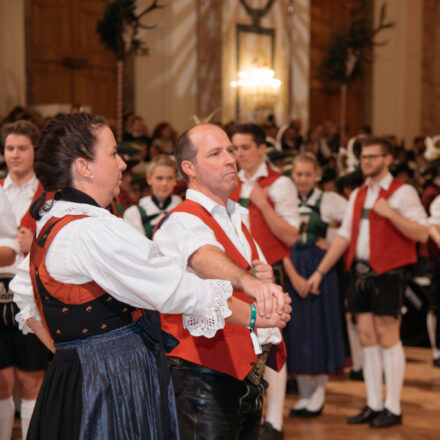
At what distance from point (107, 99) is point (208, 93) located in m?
1.59

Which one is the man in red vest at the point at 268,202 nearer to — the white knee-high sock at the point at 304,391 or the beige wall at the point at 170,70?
the white knee-high sock at the point at 304,391

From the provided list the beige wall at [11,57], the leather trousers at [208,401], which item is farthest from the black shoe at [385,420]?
the beige wall at [11,57]

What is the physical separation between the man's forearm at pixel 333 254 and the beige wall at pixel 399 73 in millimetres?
9640

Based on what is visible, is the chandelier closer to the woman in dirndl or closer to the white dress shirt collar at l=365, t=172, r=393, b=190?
the white dress shirt collar at l=365, t=172, r=393, b=190

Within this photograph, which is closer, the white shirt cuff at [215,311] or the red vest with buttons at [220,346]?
the white shirt cuff at [215,311]

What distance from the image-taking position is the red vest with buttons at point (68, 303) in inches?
70.5

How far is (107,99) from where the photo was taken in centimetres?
1059

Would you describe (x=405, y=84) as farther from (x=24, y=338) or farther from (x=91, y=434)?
(x=91, y=434)

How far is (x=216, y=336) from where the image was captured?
7.27 ft

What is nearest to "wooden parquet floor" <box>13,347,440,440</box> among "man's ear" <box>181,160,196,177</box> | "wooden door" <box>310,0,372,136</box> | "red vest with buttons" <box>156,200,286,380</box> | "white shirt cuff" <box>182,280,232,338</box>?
"red vest with buttons" <box>156,200,286,380</box>

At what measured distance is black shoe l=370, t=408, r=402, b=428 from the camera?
4.27 meters

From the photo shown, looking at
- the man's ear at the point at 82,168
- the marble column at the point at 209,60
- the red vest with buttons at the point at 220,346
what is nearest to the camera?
the man's ear at the point at 82,168

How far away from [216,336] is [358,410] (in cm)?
274

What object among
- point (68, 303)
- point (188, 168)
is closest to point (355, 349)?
point (188, 168)
